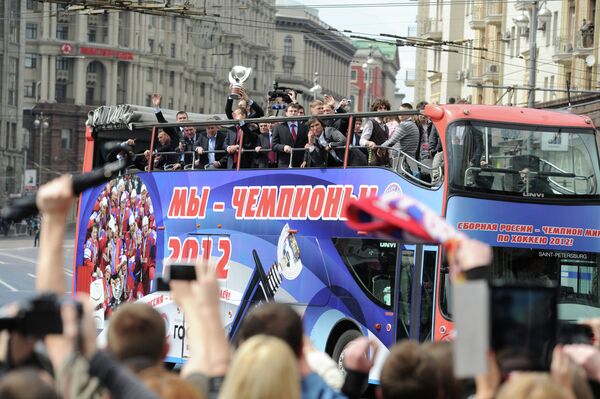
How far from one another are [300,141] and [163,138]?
278 centimetres

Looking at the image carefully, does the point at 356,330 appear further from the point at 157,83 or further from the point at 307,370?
the point at 157,83

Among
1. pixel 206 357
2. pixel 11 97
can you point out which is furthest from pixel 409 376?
pixel 11 97

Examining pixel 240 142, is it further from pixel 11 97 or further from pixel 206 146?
pixel 11 97

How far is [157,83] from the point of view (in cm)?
13262

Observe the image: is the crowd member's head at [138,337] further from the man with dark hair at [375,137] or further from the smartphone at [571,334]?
the man with dark hair at [375,137]

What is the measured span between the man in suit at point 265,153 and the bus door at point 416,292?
2.97 meters

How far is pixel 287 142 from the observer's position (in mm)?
19281

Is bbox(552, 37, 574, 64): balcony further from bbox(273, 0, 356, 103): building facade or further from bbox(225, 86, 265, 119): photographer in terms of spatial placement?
bbox(273, 0, 356, 103): building facade

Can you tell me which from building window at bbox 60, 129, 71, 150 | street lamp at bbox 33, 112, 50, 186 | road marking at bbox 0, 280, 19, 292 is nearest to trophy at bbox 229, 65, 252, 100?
road marking at bbox 0, 280, 19, 292

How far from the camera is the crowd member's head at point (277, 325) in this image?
6039 millimetres

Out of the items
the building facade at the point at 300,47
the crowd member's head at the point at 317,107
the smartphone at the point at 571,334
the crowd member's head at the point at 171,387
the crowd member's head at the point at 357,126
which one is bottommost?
the crowd member's head at the point at 171,387

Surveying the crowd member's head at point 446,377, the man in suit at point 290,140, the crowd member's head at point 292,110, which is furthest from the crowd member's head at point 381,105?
the crowd member's head at point 446,377

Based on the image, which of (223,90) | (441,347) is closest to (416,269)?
(441,347)

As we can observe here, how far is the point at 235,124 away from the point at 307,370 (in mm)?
13878
